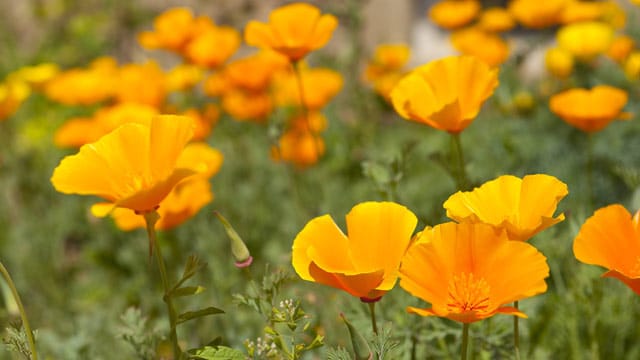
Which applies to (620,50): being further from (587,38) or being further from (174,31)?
(174,31)

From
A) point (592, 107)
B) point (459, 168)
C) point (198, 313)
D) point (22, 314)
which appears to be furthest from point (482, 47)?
point (22, 314)

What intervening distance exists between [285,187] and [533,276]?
6.63 ft

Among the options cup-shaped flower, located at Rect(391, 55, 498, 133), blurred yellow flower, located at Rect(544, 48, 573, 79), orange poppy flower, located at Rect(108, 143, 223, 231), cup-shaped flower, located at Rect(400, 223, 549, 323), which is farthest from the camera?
blurred yellow flower, located at Rect(544, 48, 573, 79)

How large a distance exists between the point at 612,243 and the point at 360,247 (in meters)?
0.28

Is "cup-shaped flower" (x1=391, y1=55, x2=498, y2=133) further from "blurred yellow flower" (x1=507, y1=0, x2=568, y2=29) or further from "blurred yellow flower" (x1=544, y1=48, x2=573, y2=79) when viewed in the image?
"blurred yellow flower" (x1=544, y1=48, x2=573, y2=79)

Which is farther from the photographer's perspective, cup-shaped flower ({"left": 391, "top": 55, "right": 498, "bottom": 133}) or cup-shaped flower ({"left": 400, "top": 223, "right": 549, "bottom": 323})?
cup-shaped flower ({"left": 391, "top": 55, "right": 498, "bottom": 133})

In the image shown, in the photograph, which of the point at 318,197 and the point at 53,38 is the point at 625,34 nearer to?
the point at 318,197

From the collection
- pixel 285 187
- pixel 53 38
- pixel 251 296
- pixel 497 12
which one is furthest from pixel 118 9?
pixel 251 296

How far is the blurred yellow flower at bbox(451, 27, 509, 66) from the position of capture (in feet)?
7.96

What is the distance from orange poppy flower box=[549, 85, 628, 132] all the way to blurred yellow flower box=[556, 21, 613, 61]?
82 cm

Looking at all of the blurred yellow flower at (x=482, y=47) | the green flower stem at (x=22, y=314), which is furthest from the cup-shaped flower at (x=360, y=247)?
the blurred yellow flower at (x=482, y=47)

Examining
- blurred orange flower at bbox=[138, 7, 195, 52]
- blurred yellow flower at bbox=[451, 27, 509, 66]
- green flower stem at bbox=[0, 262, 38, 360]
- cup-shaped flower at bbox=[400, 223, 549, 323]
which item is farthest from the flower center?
blurred orange flower at bbox=[138, 7, 195, 52]

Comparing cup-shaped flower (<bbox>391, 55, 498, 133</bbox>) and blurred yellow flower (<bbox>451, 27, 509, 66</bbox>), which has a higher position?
cup-shaped flower (<bbox>391, 55, 498, 133</bbox>)

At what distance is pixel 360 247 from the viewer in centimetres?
103
